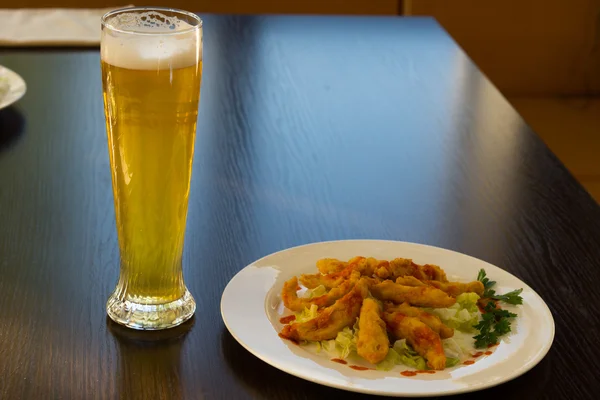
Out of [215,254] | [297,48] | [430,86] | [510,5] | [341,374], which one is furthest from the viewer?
[510,5]

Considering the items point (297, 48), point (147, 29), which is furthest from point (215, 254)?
point (297, 48)

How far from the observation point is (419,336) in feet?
2.59

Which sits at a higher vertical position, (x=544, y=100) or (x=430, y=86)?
(x=430, y=86)

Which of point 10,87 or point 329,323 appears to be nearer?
point 329,323

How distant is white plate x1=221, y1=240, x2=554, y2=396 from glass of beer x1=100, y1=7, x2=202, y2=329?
0.23 ft

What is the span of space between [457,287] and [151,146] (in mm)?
314

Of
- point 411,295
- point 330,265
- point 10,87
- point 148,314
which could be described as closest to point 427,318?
point 411,295

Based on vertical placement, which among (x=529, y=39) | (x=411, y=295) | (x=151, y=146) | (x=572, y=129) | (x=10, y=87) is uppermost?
(x=151, y=146)

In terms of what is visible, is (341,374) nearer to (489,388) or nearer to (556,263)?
(489,388)

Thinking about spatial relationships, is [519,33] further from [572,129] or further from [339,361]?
[339,361]

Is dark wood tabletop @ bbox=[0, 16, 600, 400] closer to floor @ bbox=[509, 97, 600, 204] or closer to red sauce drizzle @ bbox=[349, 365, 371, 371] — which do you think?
red sauce drizzle @ bbox=[349, 365, 371, 371]

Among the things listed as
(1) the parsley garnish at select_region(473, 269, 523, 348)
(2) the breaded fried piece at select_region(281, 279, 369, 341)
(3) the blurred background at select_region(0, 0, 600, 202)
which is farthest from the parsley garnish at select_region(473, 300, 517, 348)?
(3) the blurred background at select_region(0, 0, 600, 202)

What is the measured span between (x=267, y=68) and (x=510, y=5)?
156 cm

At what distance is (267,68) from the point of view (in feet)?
5.91
